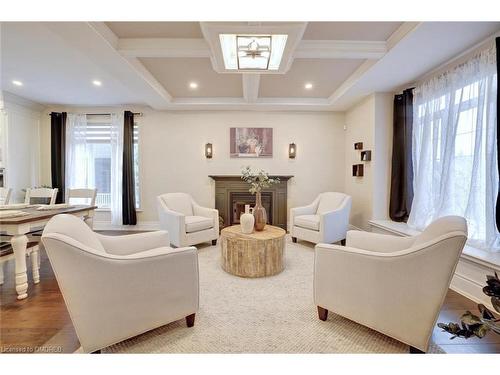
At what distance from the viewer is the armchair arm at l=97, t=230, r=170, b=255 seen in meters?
1.96

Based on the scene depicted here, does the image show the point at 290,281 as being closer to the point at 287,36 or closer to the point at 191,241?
the point at 191,241

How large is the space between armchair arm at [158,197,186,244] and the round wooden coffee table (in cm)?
92

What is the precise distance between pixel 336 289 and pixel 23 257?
276 cm

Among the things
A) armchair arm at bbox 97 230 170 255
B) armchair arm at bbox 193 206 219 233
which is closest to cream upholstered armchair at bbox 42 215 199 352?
armchair arm at bbox 97 230 170 255

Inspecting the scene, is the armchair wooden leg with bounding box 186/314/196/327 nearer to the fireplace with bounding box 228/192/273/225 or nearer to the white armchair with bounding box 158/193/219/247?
the white armchair with bounding box 158/193/219/247

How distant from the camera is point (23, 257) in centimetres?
219

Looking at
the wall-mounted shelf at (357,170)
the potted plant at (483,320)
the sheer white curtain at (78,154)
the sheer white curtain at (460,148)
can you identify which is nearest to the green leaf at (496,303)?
the potted plant at (483,320)

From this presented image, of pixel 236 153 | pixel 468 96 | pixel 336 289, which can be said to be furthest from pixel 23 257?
pixel 468 96

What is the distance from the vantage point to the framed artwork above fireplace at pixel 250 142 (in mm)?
4883

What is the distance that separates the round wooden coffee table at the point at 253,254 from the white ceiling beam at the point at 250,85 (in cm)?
214

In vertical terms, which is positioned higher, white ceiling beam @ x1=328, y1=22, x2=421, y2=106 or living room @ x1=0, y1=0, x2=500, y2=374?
white ceiling beam @ x1=328, y1=22, x2=421, y2=106

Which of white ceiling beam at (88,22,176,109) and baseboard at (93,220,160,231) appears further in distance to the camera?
baseboard at (93,220,160,231)

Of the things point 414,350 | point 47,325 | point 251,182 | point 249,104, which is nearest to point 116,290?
point 47,325
